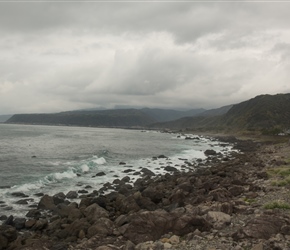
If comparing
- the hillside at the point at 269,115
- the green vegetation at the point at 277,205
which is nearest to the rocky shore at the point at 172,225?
the green vegetation at the point at 277,205

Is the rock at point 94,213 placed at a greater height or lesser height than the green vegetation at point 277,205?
lesser

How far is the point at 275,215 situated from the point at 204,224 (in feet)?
10.3

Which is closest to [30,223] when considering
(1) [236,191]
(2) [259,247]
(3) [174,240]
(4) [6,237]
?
(4) [6,237]

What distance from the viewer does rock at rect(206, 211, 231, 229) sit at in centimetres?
1252

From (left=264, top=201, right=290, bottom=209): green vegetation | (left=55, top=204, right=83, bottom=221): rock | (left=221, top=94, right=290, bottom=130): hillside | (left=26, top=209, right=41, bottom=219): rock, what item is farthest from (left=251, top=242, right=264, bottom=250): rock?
(left=221, top=94, right=290, bottom=130): hillside

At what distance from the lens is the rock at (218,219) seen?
1252 cm

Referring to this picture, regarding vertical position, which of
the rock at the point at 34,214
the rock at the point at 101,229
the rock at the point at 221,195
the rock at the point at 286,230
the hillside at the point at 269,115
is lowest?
the rock at the point at 34,214

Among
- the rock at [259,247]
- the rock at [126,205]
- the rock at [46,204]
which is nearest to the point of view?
the rock at [259,247]

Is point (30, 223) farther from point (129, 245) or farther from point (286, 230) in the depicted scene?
point (286, 230)

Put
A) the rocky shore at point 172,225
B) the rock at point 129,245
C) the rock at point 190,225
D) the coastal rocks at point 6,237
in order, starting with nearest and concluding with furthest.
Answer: the rocky shore at point 172,225 → the rock at point 129,245 → the rock at point 190,225 → the coastal rocks at point 6,237

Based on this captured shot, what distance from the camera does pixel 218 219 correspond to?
12.9m

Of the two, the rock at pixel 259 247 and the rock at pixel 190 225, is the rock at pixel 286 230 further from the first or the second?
the rock at pixel 190 225

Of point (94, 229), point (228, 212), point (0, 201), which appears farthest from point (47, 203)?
point (228, 212)

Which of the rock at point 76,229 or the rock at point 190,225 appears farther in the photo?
the rock at point 76,229
